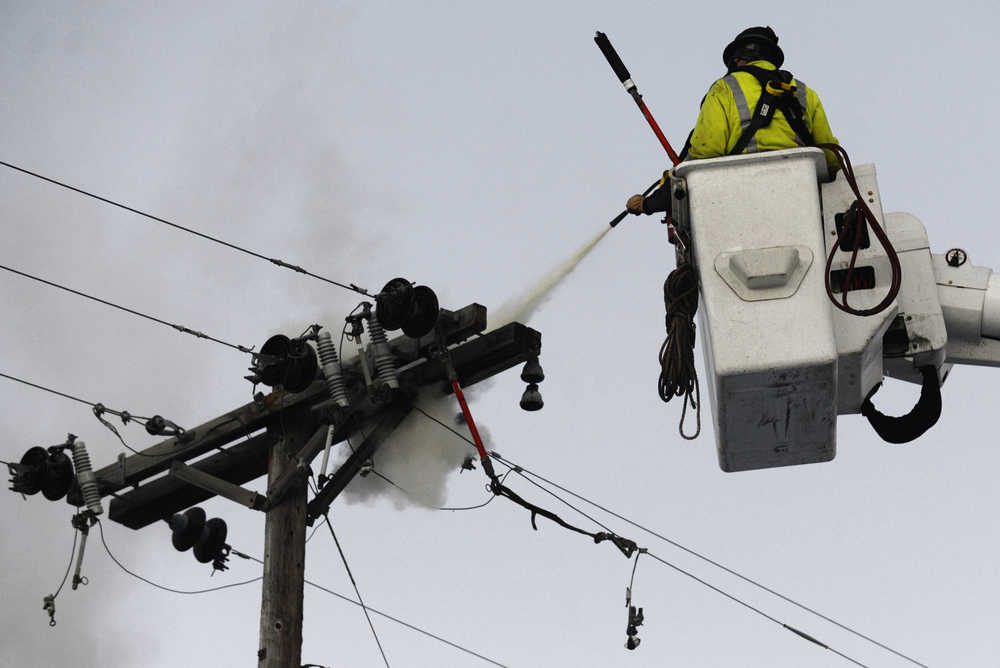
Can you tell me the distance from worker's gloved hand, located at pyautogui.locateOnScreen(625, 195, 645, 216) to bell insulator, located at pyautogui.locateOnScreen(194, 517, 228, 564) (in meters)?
4.04

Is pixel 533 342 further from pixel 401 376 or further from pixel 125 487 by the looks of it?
pixel 125 487

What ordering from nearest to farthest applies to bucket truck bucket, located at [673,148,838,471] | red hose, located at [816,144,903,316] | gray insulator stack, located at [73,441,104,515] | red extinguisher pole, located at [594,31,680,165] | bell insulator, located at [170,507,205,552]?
bucket truck bucket, located at [673,148,838,471] → red hose, located at [816,144,903,316] → red extinguisher pole, located at [594,31,680,165] → bell insulator, located at [170,507,205,552] → gray insulator stack, located at [73,441,104,515]

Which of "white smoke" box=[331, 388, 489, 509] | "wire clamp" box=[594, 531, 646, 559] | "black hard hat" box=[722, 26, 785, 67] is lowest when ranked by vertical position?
"wire clamp" box=[594, 531, 646, 559]

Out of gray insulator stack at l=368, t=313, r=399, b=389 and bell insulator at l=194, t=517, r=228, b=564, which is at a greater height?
gray insulator stack at l=368, t=313, r=399, b=389

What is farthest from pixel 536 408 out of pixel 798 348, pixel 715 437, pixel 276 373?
pixel 798 348

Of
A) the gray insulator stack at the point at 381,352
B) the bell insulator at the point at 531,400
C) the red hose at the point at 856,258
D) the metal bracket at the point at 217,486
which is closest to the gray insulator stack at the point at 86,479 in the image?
the metal bracket at the point at 217,486

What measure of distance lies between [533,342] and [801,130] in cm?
261

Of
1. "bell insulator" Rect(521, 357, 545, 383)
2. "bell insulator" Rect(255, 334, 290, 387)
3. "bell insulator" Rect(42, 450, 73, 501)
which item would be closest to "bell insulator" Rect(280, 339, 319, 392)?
"bell insulator" Rect(255, 334, 290, 387)

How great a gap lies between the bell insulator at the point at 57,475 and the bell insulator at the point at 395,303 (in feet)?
9.11

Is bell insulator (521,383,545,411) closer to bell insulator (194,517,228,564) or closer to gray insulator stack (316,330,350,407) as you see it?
gray insulator stack (316,330,350,407)

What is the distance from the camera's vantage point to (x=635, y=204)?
27.2 feet

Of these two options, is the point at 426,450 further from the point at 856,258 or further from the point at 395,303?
the point at 856,258

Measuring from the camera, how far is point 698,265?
7.60m

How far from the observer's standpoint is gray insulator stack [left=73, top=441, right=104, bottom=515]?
441 inches
